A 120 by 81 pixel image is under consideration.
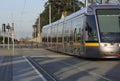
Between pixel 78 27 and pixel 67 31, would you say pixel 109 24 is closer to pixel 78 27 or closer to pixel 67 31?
pixel 78 27

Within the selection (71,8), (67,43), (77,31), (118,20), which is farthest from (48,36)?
(71,8)

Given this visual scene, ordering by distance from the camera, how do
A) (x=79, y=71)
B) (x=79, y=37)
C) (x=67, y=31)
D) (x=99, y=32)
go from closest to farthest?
(x=79, y=71), (x=99, y=32), (x=79, y=37), (x=67, y=31)

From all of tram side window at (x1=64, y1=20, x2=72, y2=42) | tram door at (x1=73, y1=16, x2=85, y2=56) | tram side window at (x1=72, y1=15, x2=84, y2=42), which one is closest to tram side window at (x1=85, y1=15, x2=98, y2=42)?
tram door at (x1=73, y1=16, x2=85, y2=56)

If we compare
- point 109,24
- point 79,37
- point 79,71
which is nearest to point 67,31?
point 79,37

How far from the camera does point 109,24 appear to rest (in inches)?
1191

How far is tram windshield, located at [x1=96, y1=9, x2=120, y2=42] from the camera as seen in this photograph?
2983 centimetres

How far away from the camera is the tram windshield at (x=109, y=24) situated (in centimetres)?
2983

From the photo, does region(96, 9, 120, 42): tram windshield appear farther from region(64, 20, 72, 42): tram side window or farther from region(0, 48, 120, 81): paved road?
region(64, 20, 72, 42): tram side window

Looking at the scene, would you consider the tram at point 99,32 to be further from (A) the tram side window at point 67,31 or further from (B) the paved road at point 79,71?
(A) the tram side window at point 67,31

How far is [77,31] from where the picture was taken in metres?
33.5

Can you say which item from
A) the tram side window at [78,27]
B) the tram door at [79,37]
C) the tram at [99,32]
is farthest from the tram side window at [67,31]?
the tram at [99,32]

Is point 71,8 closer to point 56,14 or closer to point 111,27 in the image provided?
point 56,14

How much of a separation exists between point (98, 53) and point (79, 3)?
317 feet

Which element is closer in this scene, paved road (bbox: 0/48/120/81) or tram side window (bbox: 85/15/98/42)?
paved road (bbox: 0/48/120/81)
